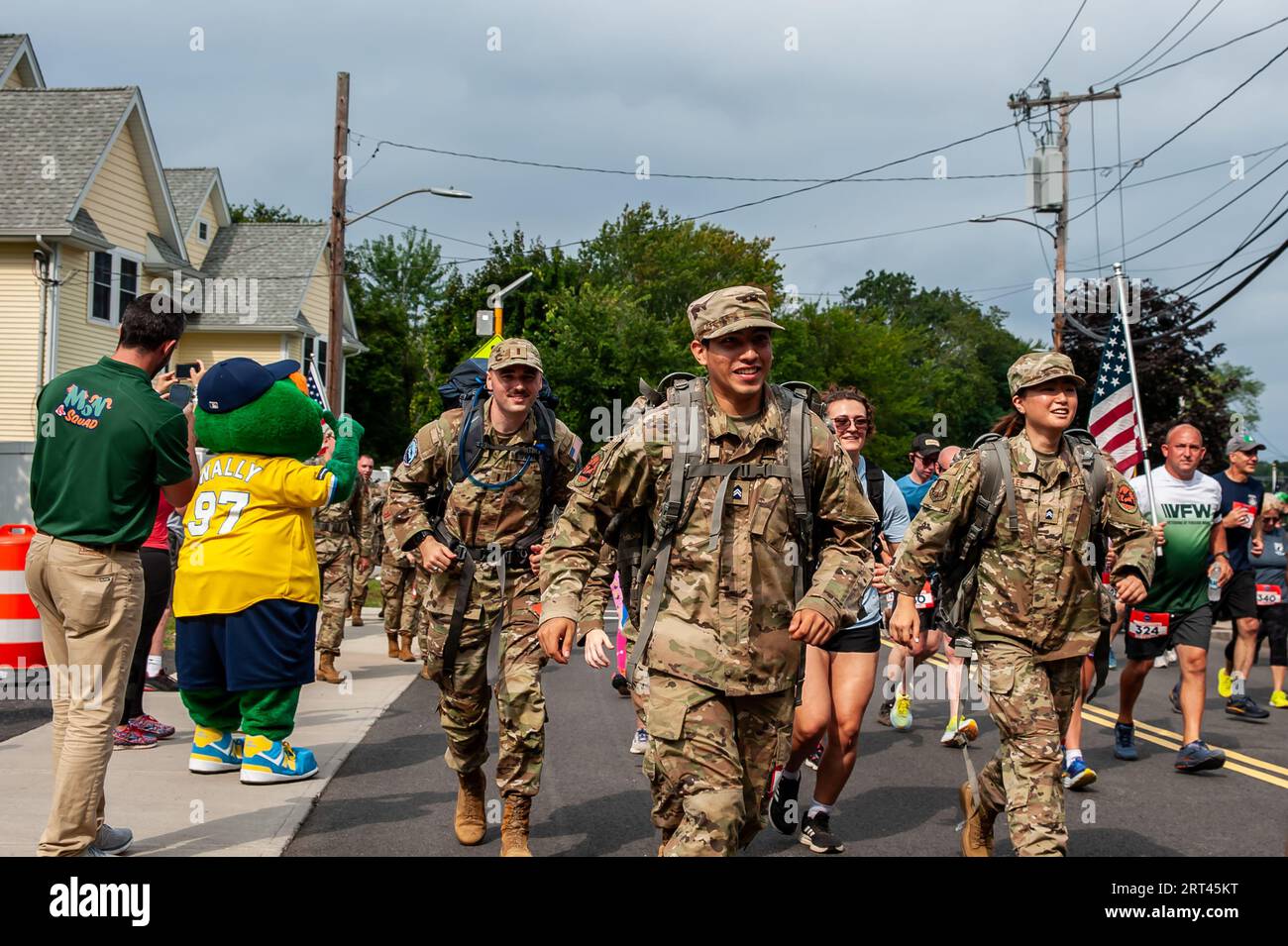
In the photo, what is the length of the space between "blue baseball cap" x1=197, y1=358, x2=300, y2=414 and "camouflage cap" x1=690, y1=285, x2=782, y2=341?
3336 millimetres

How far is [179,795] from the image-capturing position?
6535mm

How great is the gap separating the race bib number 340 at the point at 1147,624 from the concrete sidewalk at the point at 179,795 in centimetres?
530

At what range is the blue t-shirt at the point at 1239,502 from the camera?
1009 cm

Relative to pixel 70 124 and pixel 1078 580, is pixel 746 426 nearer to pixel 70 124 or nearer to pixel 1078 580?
pixel 1078 580

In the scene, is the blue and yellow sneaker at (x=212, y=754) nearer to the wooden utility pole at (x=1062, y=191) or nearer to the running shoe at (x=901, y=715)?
the running shoe at (x=901, y=715)

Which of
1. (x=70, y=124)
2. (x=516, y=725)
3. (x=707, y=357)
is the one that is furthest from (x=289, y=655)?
(x=70, y=124)

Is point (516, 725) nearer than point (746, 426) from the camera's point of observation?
No

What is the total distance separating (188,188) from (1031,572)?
3723cm

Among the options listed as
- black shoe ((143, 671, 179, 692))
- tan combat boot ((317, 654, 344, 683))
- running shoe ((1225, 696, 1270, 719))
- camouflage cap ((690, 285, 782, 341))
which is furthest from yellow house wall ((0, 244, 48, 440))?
camouflage cap ((690, 285, 782, 341))

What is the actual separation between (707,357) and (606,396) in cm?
3534

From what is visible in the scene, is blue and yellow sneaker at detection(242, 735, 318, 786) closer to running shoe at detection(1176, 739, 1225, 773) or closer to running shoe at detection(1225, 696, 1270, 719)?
running shoe at detection(1176, 739, 1225, 773)

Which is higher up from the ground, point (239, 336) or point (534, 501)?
point (239, 336)

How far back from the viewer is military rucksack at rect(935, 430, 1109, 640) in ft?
17.3
